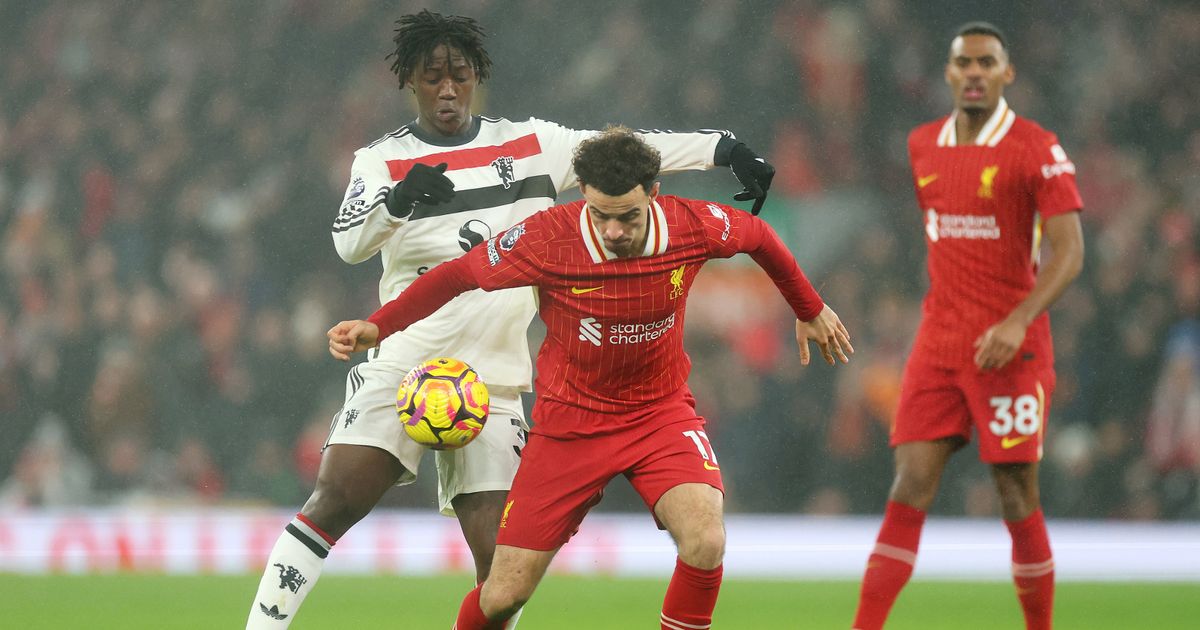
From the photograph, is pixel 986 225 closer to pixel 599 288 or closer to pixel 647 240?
pixel 647 240

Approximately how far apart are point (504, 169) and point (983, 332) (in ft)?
5.58

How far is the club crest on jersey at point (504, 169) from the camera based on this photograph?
4.76m

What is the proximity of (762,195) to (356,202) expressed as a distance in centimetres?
128

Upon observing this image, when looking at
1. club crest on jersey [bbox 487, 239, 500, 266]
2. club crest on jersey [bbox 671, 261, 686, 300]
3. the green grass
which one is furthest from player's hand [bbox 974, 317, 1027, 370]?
the green grass

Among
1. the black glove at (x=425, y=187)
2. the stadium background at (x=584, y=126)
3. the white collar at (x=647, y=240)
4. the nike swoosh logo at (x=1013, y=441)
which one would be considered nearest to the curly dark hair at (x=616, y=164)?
the white collar at (x=647, y=240)

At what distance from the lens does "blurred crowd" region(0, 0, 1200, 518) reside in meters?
9.79

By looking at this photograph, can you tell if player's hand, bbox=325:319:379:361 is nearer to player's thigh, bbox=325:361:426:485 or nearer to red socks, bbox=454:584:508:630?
player's thigh, bbox=325:361:426:485

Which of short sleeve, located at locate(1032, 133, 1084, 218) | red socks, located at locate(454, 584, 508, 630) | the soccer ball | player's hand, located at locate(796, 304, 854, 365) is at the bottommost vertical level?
red socks, located at locate(454, 584, 508, 630)

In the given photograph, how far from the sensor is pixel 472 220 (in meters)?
4.71

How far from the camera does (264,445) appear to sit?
10.0m

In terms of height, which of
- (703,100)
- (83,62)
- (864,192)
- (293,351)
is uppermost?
(83,62)

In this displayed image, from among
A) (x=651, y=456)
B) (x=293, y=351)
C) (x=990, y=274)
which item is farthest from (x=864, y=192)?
(x=651, y=456)

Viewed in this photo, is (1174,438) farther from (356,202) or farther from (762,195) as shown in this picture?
(356,202)

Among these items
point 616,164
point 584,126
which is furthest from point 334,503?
point 584,126
